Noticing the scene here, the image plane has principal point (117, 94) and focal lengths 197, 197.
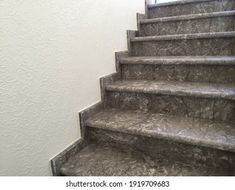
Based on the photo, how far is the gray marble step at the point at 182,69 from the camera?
3.74 feet

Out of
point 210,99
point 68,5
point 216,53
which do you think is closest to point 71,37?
point 68,5

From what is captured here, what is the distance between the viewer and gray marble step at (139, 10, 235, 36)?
56.1 inches

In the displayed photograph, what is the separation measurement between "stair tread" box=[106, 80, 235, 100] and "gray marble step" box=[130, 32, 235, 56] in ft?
0.96

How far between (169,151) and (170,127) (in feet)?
0.38

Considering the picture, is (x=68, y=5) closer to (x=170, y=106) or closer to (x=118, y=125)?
(x=118, y=125)

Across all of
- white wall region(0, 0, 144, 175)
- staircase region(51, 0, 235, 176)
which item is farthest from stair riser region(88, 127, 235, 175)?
white wall region(0, 0, 144, 175)

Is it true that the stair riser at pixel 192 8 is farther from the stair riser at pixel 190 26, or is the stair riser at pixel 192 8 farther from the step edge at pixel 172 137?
the step edge at pixel 172 137

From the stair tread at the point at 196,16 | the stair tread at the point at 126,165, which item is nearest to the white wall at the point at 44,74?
the stair tread at the point at 126,165

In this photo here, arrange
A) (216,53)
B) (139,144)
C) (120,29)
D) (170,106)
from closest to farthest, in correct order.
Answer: (139,144) → (170,106) → (216,53) → (120,29)

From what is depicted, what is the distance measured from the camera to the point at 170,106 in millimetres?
1133

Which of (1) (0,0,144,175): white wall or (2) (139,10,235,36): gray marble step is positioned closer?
(1) (0,0,144,175): white wall

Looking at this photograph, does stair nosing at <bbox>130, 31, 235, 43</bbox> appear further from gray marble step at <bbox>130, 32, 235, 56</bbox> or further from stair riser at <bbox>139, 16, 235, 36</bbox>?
stair riser at <bbox>139, 16, 235, 36</bbox>

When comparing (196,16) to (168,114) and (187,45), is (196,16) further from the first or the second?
(168,114)
